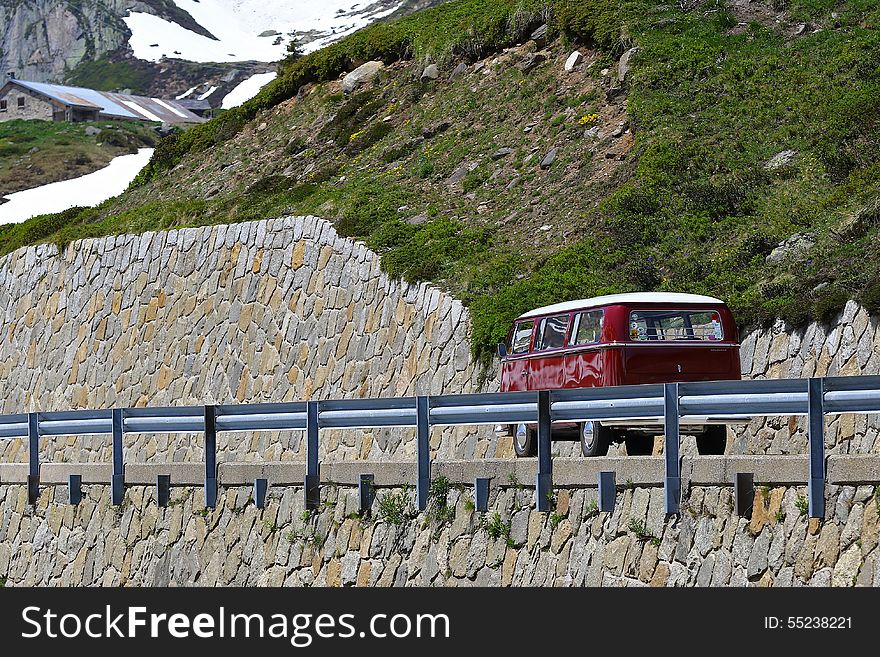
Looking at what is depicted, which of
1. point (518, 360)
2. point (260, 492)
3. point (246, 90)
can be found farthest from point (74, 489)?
point (246, 90)

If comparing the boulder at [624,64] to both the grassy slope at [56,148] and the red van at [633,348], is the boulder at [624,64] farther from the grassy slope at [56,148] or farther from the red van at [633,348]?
the grassy slope at [56,148]

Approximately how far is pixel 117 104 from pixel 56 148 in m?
36.9

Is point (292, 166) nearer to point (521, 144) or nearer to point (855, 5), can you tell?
point (521, 144)

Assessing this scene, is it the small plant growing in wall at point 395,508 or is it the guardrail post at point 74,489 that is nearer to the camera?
the small plant growing in wall at point 395,508

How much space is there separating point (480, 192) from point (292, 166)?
31.4ft

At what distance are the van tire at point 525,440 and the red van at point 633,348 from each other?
0.5 inches

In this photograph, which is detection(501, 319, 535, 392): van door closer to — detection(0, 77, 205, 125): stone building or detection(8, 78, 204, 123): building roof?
detection(0, 77, 205, 125): stone building

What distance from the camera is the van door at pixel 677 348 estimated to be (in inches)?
661

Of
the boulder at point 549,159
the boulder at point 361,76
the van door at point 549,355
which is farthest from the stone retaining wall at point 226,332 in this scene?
the boulder at point 361,76

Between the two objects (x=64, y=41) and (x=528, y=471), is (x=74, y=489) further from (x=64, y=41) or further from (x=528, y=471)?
(x=64, y=41)

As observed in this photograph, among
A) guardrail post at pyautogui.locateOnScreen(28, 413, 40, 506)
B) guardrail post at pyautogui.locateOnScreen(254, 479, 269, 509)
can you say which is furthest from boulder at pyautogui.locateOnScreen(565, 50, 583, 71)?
guardrail post at pyautogui.locateOnScreen(254, 479, 269, 509)

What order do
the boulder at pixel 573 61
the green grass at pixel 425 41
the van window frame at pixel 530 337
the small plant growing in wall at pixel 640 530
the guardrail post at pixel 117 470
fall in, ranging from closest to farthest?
the small plant growing in wall at pixel 640 530, the van window frame at pixel 530 337, the guardrail post at pixel 117 470, the boulder at pixel 573 61, the green grass at pixel 425 41

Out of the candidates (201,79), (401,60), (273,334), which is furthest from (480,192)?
(201,79)

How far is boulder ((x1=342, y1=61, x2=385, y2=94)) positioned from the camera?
4397 centimetres
